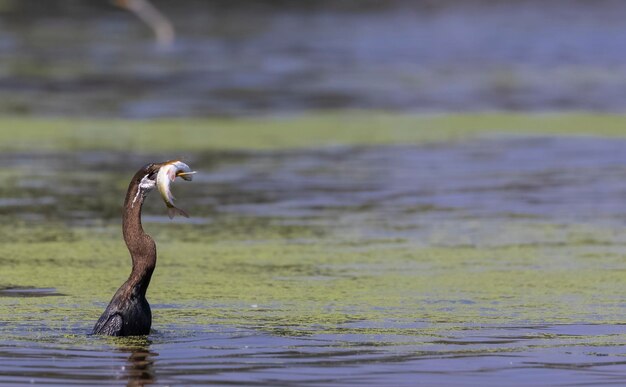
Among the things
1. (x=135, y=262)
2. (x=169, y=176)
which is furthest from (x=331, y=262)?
(x=169, y=176)

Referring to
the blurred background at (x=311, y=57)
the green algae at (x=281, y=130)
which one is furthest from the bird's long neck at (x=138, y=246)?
the blurred background at (x=311, y=57)

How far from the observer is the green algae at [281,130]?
1912cm

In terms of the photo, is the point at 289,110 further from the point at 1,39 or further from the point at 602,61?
the point at 1,39

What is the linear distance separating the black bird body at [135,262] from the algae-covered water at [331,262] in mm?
128

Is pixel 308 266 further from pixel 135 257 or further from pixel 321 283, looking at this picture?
pixel 135 257

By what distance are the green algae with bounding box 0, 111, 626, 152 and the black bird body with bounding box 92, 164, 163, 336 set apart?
9862mm

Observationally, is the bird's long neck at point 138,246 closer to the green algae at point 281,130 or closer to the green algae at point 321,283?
the green algae at point 321,283

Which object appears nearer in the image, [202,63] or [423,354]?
[423,354]

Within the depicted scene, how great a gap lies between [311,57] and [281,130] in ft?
40.7

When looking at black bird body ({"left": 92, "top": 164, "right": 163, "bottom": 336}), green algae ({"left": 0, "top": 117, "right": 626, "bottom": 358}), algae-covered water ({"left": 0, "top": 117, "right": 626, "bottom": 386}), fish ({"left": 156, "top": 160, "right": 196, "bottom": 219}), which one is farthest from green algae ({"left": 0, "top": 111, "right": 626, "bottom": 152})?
fish ({"left": 156, "top": 160, "right": 196, "bottom": 219})

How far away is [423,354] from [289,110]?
15254mm

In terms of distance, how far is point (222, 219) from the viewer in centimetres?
1346

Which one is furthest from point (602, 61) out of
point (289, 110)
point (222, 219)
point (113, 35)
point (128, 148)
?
point (222, 219)

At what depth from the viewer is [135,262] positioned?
27.9ft
